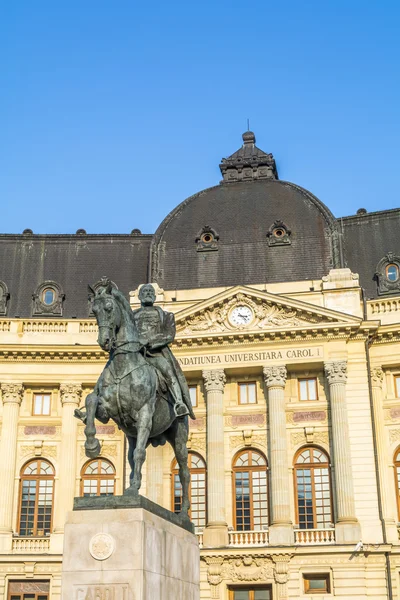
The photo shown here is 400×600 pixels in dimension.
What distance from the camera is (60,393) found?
1751 inches

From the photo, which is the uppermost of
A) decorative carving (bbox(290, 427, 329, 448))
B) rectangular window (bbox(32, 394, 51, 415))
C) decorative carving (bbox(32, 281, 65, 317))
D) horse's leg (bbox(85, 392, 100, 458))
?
decorative carving (bbox(32, 281, 65, 317))

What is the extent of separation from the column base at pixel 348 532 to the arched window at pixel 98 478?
431 inches

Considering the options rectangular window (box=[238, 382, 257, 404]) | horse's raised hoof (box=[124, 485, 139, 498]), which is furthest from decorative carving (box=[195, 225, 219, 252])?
horse's raised hoof (box=[124, 485, 139, 498])

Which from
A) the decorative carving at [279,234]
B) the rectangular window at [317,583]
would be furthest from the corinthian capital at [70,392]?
the rectangular window at [317,583]

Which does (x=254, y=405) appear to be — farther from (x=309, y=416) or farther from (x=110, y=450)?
(x=110, y=450)

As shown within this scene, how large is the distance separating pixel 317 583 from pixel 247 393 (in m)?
9.30

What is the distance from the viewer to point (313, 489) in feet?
136

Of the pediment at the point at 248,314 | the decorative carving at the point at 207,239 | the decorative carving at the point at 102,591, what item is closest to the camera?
the decorative carving at the point at 102,591

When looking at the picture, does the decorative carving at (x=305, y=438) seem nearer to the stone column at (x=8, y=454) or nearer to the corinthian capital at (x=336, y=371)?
the corinthian capital at (x=336, y=371)

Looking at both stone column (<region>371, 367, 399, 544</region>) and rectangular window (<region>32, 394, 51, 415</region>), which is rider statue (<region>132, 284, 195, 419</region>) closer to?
stone column (<region>371, 367, 399, 544</region>)

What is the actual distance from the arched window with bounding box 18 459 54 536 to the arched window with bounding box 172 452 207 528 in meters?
5.88

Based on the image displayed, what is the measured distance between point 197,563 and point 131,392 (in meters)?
3.26

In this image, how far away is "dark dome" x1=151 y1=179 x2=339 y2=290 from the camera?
4547 centimetres

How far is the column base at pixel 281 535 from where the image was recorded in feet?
129
